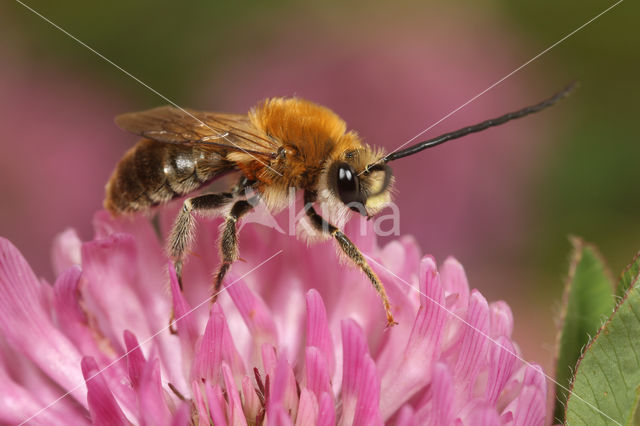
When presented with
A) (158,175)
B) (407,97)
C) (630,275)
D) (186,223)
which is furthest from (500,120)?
(407,97)

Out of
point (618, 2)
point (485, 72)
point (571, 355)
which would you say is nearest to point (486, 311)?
point (571, 355)

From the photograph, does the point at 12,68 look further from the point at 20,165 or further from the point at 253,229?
the point at 253,229

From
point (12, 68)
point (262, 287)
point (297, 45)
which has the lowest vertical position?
point (262, 287)

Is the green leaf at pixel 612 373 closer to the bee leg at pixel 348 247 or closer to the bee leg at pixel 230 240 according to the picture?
the bee leg at pixel 348 247

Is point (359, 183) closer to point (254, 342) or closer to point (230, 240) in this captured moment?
point (230, 240)

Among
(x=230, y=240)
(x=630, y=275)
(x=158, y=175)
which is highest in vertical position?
(x=158, y=175)

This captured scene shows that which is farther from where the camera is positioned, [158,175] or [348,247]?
[158,175]
